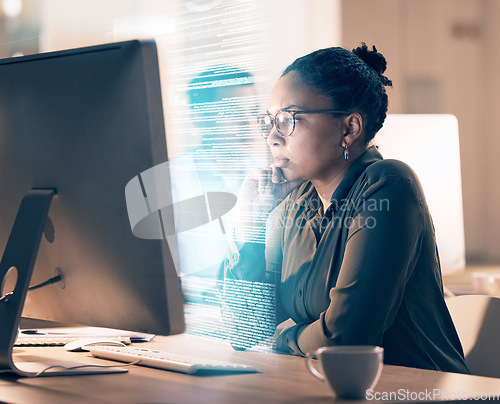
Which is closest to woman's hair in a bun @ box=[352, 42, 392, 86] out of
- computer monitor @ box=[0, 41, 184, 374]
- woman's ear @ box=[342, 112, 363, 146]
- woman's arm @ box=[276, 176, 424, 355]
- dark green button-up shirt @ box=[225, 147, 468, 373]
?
woman's ear @ box=[342, 112, 363, 146]

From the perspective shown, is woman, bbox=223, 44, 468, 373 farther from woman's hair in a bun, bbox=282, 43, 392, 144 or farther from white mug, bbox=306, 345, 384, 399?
white mug, bbox=306, 345, 384, 399

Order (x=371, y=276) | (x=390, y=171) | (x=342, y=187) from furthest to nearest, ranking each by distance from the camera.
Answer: (x=342, y=187) < (x=390, y=171) < (x=371, y=276)

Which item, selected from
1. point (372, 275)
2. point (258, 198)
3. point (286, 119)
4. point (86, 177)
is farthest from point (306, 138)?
point (86, 177)

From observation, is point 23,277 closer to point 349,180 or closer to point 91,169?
point 91,169

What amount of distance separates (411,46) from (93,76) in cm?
266

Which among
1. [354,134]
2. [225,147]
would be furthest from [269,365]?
[354,134]

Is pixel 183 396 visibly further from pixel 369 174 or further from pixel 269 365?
pixel 369 174

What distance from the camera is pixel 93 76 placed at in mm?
950

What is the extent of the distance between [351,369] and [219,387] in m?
0.19

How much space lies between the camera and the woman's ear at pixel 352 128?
1531 millimetres

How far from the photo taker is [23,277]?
39.2 inches

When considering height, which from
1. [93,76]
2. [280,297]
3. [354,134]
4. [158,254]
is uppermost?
[93,76]

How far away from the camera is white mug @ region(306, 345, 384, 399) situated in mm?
802

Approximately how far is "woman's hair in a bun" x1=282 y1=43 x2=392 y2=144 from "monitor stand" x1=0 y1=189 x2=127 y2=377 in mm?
725
